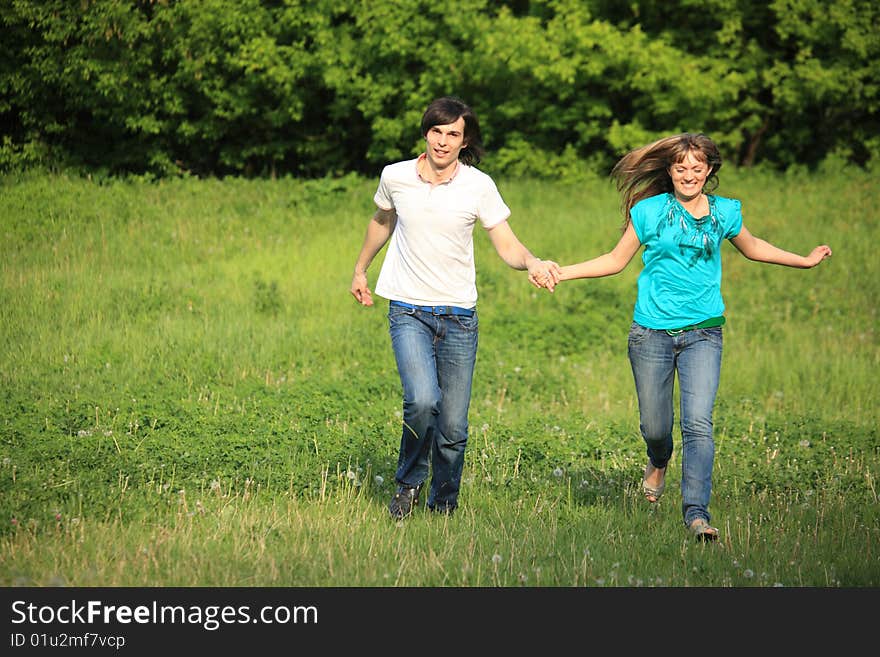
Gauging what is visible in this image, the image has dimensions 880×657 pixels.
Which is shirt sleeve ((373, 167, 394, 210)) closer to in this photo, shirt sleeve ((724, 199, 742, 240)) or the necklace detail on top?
the necklace detail on top

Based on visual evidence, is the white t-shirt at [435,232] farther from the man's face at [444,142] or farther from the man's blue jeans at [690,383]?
the man's blue jeans at [690,383]

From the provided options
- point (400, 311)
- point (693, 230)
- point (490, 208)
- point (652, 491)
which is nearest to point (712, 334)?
point (693, 230)

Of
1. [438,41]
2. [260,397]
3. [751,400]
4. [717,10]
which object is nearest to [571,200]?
[438,41]

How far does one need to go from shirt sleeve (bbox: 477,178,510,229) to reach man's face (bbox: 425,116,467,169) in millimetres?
264

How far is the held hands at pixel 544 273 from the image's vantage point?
6539mm

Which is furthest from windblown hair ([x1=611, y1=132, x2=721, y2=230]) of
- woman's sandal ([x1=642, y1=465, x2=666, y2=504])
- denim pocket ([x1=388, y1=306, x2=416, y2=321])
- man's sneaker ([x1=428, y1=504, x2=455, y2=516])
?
man's sneaker ([x1=428, y1=504, x2=455, y2=516])

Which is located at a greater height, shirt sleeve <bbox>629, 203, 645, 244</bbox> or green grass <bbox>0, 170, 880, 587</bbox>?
shirt sleeve <bbox>629, 203, 645, 244</bbox>

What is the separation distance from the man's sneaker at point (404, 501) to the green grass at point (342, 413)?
0.33 ft

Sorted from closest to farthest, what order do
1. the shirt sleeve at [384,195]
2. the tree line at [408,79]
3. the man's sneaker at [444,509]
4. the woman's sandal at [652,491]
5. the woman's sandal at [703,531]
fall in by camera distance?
the woman's sandal at [703,531]
the shirt sleeve at [384,195]
the man's sneaker at [444,509]
the woman's sandal at [652,491]
the tree line at [408,79]

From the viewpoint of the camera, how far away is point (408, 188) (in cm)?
642

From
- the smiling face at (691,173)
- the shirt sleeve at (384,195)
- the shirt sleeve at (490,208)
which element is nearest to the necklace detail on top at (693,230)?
the smiling face at (691,173)

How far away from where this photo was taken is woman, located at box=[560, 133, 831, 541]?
6.35 metres

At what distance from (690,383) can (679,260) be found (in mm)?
685

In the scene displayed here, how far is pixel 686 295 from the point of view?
6367 mm
